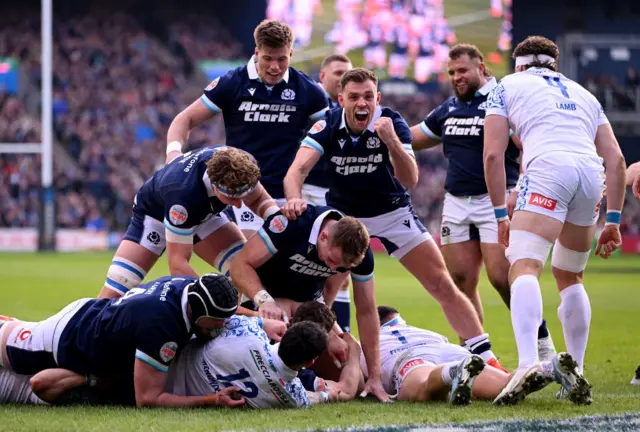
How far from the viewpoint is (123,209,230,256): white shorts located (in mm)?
7441

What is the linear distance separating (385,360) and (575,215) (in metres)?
1.60

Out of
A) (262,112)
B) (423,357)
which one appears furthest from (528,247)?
(262,112)

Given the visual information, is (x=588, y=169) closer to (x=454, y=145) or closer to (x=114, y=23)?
(x=454, y=145)

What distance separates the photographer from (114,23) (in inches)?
1435

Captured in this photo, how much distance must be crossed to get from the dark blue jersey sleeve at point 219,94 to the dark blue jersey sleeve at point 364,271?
2301 mm

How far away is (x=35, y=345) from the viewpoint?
5742 millimetres

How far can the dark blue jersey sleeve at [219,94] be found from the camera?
8156 millimetres

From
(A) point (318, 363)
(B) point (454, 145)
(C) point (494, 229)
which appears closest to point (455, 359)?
(A) point (318, 363)

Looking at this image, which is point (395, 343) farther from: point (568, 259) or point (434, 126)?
point (434, 126)

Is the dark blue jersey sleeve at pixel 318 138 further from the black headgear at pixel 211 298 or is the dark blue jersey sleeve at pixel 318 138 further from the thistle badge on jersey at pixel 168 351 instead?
the thistle badge on jersey at pixel 168 351

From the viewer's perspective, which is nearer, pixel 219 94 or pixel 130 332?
pixel 130 332

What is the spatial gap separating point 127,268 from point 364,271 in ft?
6.54

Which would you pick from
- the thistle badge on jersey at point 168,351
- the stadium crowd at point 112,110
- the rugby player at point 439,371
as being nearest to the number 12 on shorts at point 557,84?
the rugby player at point 439,371

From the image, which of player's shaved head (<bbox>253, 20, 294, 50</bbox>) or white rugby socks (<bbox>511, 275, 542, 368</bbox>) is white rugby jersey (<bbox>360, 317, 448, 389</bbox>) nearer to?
white rugby socks (<bbox>511, 275, 542, 368</bbox>)
